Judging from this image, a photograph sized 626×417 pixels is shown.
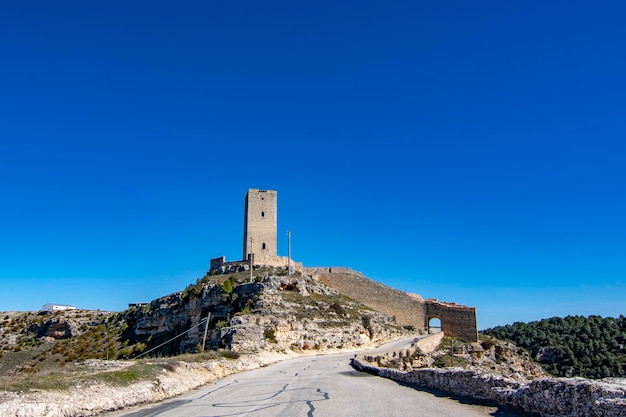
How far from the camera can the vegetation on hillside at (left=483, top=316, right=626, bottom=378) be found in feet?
176

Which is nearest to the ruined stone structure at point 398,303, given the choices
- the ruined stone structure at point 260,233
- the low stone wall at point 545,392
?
the ruined stone structure at point 260,233

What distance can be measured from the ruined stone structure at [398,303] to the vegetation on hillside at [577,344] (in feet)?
44.0

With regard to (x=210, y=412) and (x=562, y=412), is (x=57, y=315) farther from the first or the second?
(x=562, y=412)

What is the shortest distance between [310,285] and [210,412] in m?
44.5

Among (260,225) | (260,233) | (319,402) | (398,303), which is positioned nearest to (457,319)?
(398,303)

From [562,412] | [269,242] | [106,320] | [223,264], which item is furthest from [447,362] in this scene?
[106,320]

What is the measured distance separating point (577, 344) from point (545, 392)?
69.1 meters

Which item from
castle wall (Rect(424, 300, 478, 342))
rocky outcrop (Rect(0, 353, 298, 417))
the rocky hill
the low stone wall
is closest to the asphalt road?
the low stone wall

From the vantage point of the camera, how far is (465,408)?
10109 millimetres

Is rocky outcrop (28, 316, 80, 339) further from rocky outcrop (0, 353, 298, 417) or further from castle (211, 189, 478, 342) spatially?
rocky outcrop (0, 353, 298, 417)

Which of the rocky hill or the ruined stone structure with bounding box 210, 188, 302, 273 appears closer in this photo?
the rocky hill

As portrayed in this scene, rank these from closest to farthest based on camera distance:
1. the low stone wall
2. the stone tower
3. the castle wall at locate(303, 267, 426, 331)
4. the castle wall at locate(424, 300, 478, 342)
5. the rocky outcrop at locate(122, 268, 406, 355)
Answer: the low stone wall
the rocky outcrop at locate(122, 268, 406, 355)
the castle wall at locate(424, 300, 478, 342)
the castle wall at locate(303, 267, 426, 331)
the stone tower

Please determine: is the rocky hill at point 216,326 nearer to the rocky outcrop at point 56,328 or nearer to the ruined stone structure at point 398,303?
the rocky outcrop at point 56,328

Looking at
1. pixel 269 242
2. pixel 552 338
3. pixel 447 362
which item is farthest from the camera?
pixel 552 338
